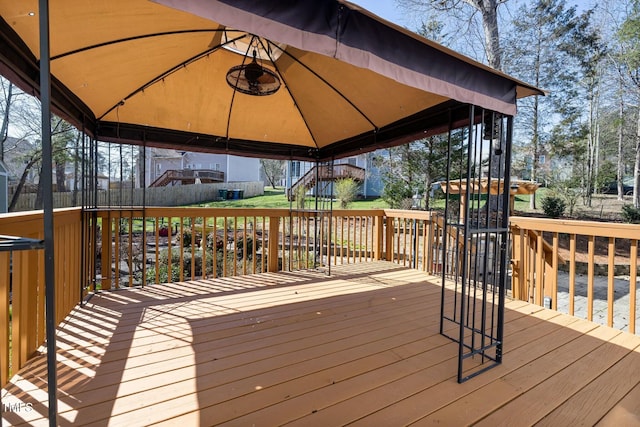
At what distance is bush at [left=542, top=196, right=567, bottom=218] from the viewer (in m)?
11.6

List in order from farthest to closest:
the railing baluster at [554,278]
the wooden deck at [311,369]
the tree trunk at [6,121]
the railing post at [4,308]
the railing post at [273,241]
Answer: the railing post at [273,241] → the tree trunk at [6,121] → the railing baluster at [554,278] → the railing post at [4,308] → the wooden deck at [311,369]

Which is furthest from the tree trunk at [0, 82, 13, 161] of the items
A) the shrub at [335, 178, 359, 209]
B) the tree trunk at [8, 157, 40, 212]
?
the shrub at [335, 178, 359, 209]

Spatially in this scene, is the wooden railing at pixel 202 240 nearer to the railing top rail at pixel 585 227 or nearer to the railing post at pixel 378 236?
the railing post at pixel 378 236

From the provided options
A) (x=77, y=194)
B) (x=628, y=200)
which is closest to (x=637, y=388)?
(x=77, y=194)

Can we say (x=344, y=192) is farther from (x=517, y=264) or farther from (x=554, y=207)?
(x=517, y=264)

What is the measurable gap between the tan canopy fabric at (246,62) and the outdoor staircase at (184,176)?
18.6 m

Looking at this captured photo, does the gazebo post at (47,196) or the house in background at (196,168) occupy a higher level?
the house in background at (196,168)

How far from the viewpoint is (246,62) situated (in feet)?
10.0

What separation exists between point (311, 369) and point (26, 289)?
1952mm

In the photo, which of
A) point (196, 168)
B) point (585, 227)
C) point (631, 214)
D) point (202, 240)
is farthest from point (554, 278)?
point (196, 168)

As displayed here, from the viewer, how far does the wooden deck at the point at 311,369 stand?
5.20 ft

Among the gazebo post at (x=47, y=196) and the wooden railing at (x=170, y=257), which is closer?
the gazebo post at (x=47, y=196)

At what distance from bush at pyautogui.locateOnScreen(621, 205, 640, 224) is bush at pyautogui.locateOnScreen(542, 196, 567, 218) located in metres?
1.74

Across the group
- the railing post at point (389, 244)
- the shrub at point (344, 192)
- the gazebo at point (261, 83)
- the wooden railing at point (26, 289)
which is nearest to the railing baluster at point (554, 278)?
the gazebo at point (261, 83)
